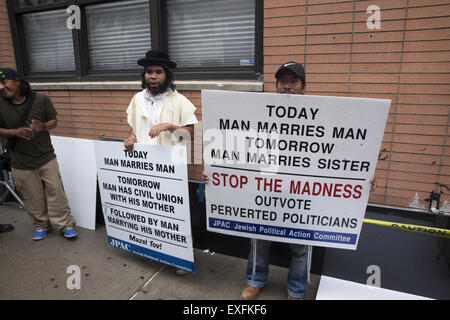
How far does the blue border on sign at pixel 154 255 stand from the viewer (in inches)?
105

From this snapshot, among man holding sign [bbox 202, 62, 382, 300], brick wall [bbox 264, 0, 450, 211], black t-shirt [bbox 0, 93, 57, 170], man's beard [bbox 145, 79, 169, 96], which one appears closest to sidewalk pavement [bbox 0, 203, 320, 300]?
man holding sign [bbox 202, 62, 382, 300]

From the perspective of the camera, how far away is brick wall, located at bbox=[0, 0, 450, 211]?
8.56 feet

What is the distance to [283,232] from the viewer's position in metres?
2.30

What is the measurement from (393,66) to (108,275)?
332cm

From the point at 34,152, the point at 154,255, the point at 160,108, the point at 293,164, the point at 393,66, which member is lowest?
the point at 154,255

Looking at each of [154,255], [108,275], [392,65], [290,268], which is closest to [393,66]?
[392,65]

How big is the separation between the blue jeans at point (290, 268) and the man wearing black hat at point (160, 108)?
1.18 metres

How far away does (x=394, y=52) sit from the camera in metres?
2.71

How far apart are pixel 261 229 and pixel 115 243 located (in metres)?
1.65

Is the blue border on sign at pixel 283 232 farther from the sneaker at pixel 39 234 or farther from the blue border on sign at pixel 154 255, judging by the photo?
the sneaker at pixel 39 234

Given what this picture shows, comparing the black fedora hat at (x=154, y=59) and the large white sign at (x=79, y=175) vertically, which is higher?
the black fedora hat at (x=154, y=59)

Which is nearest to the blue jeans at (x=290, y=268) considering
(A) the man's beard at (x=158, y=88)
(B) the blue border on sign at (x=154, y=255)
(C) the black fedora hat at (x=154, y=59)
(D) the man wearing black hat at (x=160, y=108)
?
(B) the blue border on sign at (x=154, y=255)

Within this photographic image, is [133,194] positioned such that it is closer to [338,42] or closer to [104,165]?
[104,165]

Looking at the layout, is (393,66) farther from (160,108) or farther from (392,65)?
(160,108)
